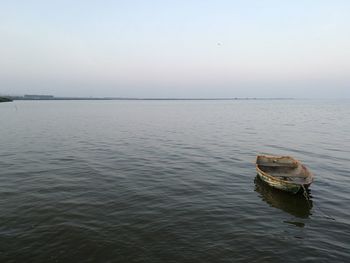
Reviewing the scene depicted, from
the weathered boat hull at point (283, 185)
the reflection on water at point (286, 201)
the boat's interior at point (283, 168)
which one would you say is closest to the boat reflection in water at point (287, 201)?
the reflection on water at point (286, 201)

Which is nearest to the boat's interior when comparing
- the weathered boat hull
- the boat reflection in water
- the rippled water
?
the weathered boat hull

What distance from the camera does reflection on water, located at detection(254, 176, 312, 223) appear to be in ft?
56.4

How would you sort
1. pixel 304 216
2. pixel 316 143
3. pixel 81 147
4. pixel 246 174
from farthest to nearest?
pixel 316 143 < pixel 81 147 < pixel 246 174 < pixel 304 216

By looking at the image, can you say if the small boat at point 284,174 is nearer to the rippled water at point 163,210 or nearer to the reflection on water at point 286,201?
the reflection on water at point 286,201

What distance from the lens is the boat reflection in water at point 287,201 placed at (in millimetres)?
17203

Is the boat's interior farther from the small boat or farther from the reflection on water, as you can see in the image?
the reflection on water

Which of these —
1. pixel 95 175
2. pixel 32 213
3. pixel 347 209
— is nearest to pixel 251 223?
pixel 347 209

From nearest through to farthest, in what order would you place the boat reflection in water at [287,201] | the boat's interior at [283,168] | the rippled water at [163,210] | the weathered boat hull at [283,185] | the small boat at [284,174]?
the rippled water at [163,210], the boat reflection in water at [287,201], the weathered boat hull at [283,185], the small boat at [284,174], the boat's interior at [283,168]

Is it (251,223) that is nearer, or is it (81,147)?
(251,223)

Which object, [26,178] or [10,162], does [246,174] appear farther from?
[10,162]

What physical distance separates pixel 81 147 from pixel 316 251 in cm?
2927

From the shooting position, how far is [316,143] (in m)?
41.2

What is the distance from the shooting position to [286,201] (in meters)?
18.5

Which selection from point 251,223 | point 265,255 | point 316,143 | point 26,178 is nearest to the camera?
point 265,255
